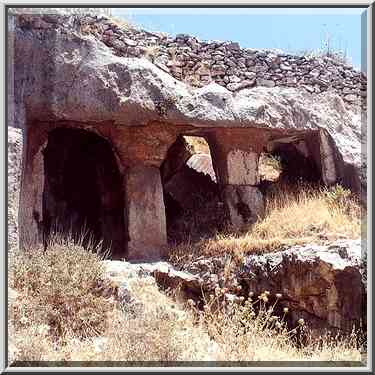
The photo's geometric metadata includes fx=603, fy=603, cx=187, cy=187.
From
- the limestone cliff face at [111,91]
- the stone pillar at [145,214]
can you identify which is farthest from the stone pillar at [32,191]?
the stone pillar at [145,214]

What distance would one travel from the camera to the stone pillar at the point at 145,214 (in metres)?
8.78

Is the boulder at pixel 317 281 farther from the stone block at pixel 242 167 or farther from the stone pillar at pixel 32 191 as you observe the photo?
the stone pillar at pixel 32 191

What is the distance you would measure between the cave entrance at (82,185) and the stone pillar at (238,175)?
2032 millimetres

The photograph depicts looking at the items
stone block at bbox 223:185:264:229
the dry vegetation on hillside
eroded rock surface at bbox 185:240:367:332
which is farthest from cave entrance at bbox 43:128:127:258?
the dry vegetation on hillside

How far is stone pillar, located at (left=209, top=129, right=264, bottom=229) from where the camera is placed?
944cm

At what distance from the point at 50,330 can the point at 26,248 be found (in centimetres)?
156

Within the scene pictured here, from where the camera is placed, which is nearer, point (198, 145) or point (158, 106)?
point (158, 106)

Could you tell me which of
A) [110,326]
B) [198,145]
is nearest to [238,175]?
[198,145]

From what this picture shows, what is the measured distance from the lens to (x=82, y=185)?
11.4 metres

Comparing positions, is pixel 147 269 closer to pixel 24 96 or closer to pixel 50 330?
pixel 50 330

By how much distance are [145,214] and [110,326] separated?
9.33ft

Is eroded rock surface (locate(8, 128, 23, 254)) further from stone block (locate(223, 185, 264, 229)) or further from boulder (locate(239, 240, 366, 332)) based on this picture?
stone block (locate(223, 185, 264, 229))

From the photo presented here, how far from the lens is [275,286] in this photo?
7.67 m

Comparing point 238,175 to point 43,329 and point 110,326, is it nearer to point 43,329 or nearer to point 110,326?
point 110,326
